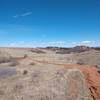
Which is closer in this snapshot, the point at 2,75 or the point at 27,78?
the point at 27,78

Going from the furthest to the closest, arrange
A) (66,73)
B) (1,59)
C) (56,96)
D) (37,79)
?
(1,59) < (66,73) < (37,79) < (56,96)

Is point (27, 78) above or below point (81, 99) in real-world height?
above

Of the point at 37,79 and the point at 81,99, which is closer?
the point at 81,99

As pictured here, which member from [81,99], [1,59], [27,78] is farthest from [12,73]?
[1,59]

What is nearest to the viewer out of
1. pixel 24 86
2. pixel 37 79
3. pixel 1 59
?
pixel 24 86

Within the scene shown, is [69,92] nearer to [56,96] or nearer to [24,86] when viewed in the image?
[56,96]

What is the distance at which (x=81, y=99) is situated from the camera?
20.3 meters

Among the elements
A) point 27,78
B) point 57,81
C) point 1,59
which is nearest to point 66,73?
point 57,81

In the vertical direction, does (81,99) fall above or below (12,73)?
below

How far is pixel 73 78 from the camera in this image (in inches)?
944

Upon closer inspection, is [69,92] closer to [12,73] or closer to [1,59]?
[12,73]

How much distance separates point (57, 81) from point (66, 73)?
9.69 ft

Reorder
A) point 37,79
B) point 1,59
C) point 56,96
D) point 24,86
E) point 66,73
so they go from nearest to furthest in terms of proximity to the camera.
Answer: point 56,96
point 24,86
point 37,79
point 66,73
point 1,59

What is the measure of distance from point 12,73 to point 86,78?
8657mm
